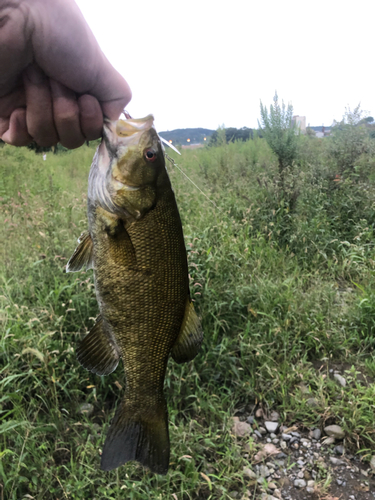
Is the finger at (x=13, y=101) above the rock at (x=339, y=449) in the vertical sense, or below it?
above

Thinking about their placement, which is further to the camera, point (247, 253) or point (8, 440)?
point (247, 253)

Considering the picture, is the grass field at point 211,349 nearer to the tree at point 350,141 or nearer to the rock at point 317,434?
the rock at point 317,434

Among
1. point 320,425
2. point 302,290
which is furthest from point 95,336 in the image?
point 302,290

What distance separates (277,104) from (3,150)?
7.10 meters

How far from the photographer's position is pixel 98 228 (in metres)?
1.07

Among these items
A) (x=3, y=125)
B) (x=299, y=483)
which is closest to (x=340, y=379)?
(x=299, y=483)

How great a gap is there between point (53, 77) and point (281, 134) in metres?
4.35

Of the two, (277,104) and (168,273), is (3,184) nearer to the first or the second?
(277,104)

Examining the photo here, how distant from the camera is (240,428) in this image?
7.78 feet

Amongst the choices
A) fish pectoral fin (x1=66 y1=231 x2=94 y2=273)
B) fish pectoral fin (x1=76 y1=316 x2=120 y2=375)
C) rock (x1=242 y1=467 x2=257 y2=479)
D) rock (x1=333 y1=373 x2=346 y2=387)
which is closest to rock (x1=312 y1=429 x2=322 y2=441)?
rock (x1=333 y1=373 x2=346 y2=387)

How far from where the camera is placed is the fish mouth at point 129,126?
1068 mm

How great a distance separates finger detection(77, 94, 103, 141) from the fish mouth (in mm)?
97

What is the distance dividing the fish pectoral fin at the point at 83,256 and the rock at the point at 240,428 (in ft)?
5.77

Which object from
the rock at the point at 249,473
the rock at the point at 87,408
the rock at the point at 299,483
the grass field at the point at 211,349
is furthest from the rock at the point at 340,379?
the rock at the point at 87,408
